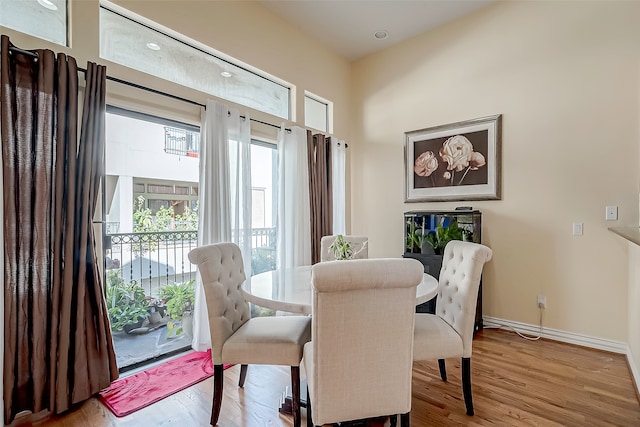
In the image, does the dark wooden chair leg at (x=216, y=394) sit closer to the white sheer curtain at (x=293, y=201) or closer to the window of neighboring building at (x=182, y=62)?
the white sheer curtain at (x=293, y=201)

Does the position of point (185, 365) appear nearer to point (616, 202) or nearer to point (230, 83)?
point (230, 83)

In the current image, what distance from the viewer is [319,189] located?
363cm

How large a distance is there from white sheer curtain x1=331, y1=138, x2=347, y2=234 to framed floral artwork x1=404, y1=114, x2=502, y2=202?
80 centimetres

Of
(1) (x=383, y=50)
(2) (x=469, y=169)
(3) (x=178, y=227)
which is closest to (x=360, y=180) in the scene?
(2) (x=469, y=169)

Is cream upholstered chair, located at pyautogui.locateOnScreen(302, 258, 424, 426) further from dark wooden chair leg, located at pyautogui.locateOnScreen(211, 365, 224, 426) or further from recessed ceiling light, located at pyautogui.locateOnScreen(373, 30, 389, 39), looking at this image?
recessed ceiling light, located at pyautogui.locateOnScreen(373, 30, 389, 39)

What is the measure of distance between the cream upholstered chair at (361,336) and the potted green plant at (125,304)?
90.8 inches

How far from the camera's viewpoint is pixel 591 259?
2689mm

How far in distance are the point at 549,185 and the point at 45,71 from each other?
3.89 m

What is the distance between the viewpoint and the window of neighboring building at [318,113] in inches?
152

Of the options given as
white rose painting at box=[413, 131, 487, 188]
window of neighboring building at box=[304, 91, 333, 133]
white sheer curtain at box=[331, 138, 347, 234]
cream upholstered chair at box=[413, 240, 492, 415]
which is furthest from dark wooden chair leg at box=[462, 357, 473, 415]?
window of neighboring building at box=[304, 91, 333, 133]

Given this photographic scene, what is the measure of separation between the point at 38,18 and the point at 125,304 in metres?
2.28

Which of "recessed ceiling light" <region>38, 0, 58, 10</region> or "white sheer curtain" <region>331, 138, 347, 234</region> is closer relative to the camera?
"recessed ceiling light" <region>38, 0, 58, 10</region>

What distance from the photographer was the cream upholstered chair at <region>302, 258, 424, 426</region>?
123cm

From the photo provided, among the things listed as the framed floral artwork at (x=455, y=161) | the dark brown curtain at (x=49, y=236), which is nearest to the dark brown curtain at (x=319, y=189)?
the framed floral artwork at (x=455, y=161)
